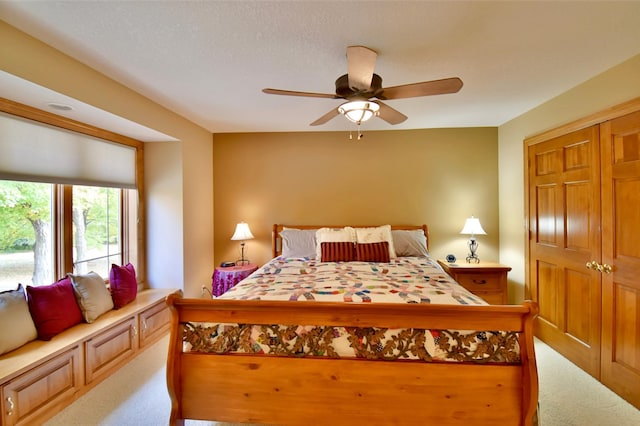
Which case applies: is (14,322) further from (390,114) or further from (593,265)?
(593,265)

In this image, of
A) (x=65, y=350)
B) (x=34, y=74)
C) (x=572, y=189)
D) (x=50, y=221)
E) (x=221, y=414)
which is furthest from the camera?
(x=572, y=189)

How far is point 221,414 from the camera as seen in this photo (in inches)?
60.2

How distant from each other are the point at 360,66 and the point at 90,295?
2.74m

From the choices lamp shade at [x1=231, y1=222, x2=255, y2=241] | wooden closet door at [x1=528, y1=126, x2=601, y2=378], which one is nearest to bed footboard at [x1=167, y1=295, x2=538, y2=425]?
wooden closet door at [x1=528, y1=126, x2=601, y2=378]

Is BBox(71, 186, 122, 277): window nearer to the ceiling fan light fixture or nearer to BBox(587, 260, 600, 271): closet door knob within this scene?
the ceiling fan light fixture

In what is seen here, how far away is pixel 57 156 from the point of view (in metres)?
2.29

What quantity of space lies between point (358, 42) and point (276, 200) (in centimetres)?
252

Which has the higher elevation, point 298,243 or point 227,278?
point 298,243

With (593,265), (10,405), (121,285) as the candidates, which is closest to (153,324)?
(121,285)

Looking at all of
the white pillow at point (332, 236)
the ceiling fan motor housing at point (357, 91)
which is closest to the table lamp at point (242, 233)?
the white pillow at point (332, 236)

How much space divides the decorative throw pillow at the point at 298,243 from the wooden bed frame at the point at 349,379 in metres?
1.87

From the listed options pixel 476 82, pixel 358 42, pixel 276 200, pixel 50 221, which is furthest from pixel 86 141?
pixel 476 82

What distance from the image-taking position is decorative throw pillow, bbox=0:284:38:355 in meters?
1.71

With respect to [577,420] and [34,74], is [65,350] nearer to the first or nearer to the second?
[34,74]
